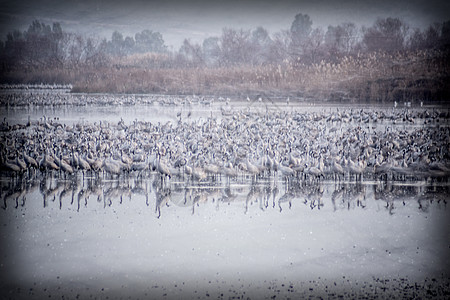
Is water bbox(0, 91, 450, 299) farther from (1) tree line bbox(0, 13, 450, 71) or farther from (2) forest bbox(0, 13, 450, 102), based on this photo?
(1) tree line bbox(0, 13, 450, 71)

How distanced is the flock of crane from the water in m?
0.08

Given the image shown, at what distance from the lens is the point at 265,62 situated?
14.7ft

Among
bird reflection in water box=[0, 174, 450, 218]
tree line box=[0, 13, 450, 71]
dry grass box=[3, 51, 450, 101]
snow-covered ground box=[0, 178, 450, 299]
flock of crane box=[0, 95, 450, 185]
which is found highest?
tree line box=[0, 13, 450, 71]

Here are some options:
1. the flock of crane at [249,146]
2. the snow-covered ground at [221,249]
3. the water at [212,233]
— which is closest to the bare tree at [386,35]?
the flock of crane at [249,146]

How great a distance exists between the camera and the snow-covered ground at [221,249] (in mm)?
3346

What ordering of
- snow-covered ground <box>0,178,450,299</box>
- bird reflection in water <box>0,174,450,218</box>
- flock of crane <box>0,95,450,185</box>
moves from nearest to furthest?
1. snow-covered ground <box>0,178,450,299</box>
2. bird reflection in water <box>0,174,450,218</box>
3. flock of crane <box>0,95,450,185</box>

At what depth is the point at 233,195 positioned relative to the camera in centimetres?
406

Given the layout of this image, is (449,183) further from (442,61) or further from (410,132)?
(442,61)

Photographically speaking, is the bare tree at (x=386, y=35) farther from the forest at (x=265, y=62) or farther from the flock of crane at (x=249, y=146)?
the flock of crane at (x=249, y=146)

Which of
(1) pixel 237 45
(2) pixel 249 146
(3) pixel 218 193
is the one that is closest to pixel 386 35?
(1) pixel 237 45

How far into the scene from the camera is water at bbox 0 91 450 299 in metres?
3.38

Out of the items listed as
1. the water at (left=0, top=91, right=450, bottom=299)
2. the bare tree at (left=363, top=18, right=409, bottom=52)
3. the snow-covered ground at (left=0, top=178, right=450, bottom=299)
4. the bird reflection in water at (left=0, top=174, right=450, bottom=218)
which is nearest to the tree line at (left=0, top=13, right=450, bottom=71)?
the bare tree at (left=363, top=18, right=409, bottom=52)

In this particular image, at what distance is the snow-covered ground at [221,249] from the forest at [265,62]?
3.61ft

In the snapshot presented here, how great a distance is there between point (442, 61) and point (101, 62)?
3236mm
